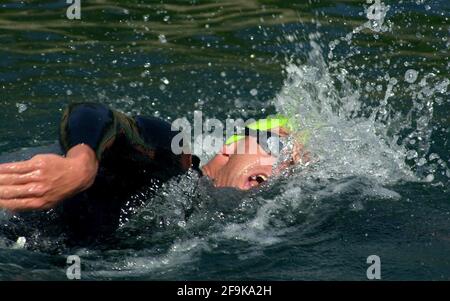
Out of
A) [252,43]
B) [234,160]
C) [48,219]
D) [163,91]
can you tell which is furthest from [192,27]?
[48,219]

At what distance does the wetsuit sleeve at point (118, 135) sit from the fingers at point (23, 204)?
39cm

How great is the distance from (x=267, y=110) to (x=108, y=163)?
89.1 inches

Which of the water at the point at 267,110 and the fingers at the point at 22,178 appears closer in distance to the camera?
the fingers at the point at 22,178

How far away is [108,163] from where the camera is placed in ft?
14.0

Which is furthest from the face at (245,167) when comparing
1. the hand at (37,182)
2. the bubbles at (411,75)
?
the bubbles at (411,75)

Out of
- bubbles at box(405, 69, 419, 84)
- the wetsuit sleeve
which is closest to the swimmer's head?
the wetsuit sleeve

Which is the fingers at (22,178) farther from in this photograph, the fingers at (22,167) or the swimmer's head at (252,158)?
the swimmer's head at (252,158)

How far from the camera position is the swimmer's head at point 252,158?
4750 millimetres

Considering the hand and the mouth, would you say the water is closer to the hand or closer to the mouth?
the mouth

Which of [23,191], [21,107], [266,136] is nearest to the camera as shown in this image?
[23,191]

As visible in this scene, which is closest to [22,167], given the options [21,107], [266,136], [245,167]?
[245,167]

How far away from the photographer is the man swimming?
355 cm

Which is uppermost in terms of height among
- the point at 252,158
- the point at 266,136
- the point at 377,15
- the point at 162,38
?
the point at 377,15

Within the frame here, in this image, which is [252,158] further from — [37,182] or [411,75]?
[411,75]
